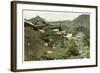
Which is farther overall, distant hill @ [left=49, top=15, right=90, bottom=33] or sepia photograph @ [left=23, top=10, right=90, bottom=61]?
distant hill @ [left=49, top=15, right=90, bottom=33]

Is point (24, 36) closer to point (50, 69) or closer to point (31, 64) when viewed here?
point (31, 64)

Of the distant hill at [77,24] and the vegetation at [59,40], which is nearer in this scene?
the vegetation at [59,40]

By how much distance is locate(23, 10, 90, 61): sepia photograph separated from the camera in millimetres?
1860

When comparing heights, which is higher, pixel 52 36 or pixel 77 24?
pixel 77 24

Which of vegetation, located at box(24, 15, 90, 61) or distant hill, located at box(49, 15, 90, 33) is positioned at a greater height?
distant hill, located at box(49, 15, 90, 33)

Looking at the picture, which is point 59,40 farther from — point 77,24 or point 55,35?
point 77,24

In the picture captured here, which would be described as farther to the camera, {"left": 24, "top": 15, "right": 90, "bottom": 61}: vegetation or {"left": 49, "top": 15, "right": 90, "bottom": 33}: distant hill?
{"left": 49, "top": 15, "right": 90, "bottom": 33}: distant hill

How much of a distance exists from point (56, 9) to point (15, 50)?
0.51m

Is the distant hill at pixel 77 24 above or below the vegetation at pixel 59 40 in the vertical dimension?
above

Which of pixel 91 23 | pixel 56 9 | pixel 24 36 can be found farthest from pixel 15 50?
pixel 91 23

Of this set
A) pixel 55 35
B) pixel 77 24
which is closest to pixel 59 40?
pixel 55 35

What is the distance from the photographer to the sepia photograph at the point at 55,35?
186 cm

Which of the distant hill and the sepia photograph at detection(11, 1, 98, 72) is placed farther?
the distant hill

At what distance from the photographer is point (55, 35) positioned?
1.96 meters
